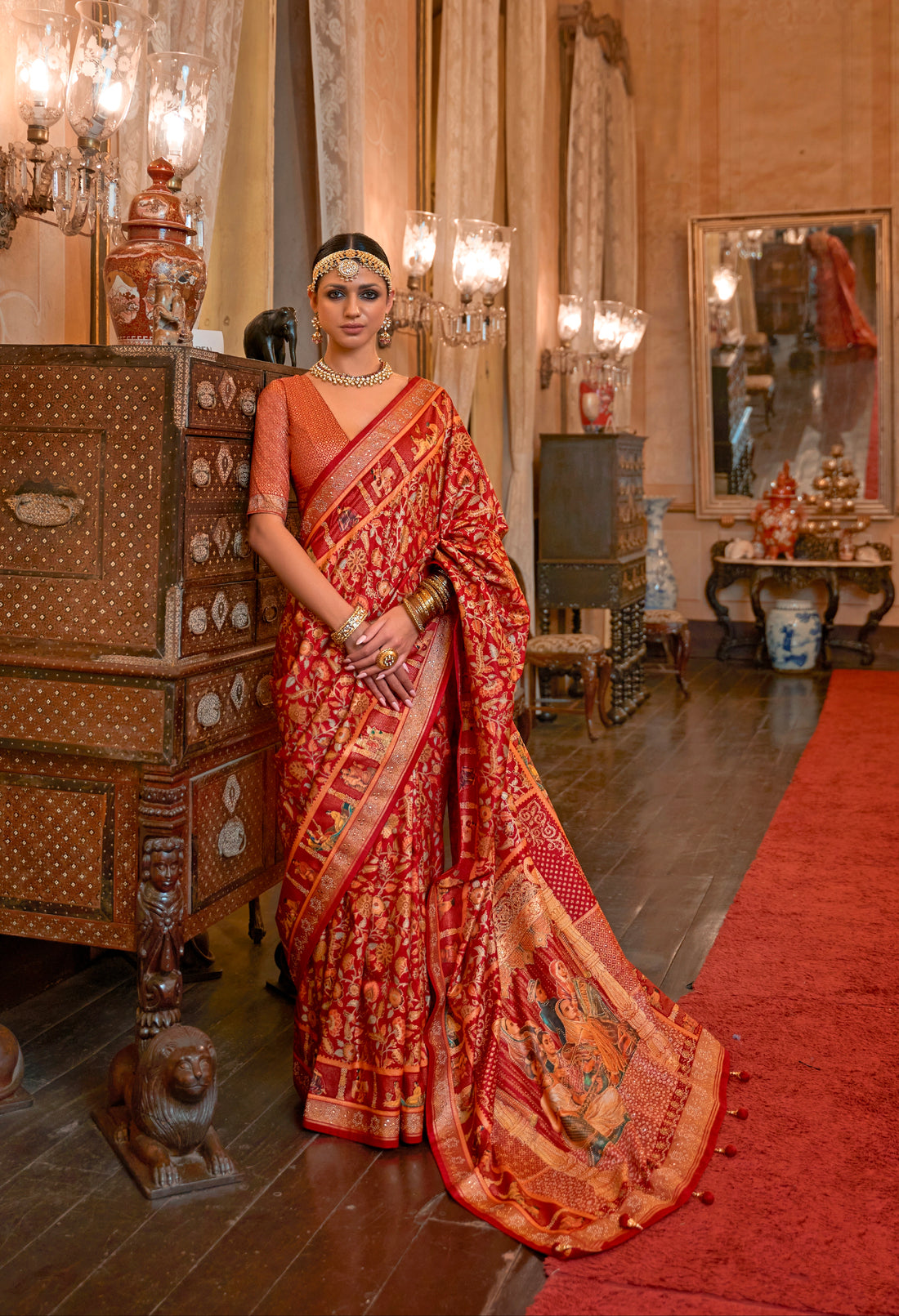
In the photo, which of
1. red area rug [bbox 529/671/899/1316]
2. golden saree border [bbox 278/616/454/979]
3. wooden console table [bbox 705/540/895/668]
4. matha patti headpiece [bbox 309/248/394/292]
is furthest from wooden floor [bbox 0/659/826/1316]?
wooden console table [bbox 705/540/895/668]

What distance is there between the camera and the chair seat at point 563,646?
6.42 m

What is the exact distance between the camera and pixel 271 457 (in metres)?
2.56

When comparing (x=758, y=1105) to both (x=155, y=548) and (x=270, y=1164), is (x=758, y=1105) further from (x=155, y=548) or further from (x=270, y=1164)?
(x=155, y=548)

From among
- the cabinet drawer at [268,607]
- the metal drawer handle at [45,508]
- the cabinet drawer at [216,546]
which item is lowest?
the cabinet drawer at [268,607]

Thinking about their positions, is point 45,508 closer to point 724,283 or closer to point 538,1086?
point 538,1086

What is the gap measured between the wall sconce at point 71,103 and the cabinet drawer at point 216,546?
2.69ft

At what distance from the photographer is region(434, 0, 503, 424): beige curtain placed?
18.2 ft

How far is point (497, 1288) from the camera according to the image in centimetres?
198

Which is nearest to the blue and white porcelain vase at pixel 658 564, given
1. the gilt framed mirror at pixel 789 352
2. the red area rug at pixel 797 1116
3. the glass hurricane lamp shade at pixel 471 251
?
the gilt framed mirror at pixel 789 352

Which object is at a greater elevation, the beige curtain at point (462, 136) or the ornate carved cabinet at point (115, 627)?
the beige curtain at point (462, 136)

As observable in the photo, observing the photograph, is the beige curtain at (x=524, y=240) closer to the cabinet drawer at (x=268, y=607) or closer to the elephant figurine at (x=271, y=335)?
the elephant figurine at (x=271, y=335)

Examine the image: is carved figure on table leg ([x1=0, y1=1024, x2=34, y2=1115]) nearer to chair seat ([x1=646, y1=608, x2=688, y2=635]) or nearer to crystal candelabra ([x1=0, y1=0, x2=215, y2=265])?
crystal candelabra ([x1=0, y1=0, x2=215, y2=265])

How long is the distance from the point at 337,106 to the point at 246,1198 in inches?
138

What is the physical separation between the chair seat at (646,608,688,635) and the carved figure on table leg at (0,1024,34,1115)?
6083mm
